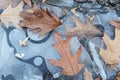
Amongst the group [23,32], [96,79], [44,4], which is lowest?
[96,79]

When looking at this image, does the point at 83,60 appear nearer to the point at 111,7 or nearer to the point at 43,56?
the point at 43,56

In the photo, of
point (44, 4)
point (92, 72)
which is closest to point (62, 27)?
point (44, 4)

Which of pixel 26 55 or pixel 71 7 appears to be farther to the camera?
pixel 71 7

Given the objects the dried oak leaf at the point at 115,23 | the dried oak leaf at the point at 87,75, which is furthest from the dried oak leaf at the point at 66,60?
the dried oak leaf at the point at 115,23

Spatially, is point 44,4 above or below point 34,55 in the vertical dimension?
above

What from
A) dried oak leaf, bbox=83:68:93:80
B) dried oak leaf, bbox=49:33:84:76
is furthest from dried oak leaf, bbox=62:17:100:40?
dried oak leaf, bbox=83:68:93:80
